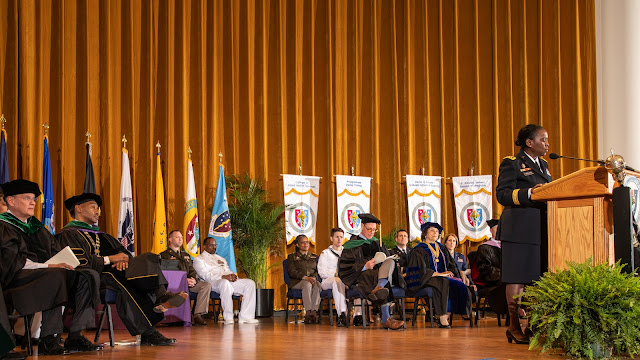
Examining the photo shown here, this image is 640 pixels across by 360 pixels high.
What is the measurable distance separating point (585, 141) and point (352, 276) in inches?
243

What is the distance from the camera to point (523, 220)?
15.1 ft

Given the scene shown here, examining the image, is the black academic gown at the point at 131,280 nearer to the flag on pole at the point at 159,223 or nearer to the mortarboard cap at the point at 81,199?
the mortarboard cap at the point at 81,199

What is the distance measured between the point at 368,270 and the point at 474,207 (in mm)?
4208

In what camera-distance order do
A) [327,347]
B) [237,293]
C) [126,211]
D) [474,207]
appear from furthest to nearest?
[474,207] < [126,211] < [237,293] < [327,347]

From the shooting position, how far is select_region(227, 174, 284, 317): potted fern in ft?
33.2

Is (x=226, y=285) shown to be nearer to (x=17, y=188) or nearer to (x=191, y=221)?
(x=191, y=221)

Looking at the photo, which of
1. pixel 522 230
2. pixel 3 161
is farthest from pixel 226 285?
pixel 522 230

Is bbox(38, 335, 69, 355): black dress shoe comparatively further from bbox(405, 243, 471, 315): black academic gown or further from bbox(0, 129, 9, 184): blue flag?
bbox(405, 243, 471, 315): black academic gown

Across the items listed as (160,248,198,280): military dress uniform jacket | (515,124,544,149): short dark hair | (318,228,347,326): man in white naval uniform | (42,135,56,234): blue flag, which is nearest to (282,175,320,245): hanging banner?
(318,228,347,326): man in white naval uniform

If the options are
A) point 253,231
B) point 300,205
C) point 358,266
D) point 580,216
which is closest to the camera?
point 580,216

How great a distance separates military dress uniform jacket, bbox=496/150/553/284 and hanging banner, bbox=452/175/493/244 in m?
6.61

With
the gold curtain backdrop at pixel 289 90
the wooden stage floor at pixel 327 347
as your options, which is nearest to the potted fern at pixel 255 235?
the gold curtain backdrop at pixel 289 90

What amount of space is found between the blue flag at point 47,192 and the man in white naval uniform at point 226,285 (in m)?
1.82

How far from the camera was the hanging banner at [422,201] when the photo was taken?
1126 centimetres
